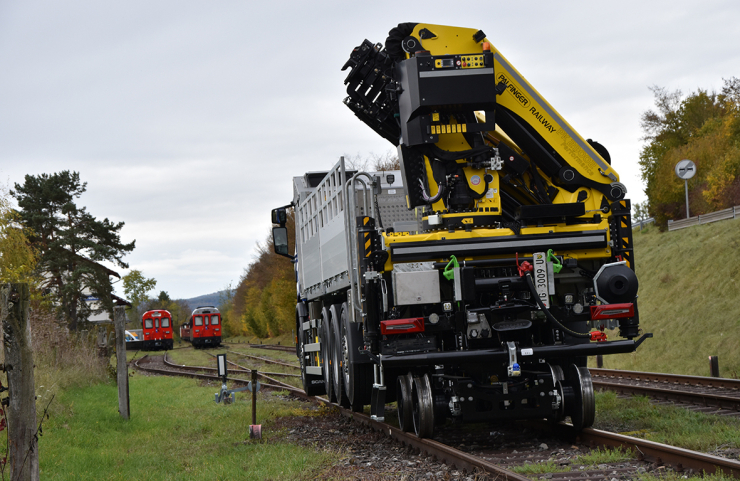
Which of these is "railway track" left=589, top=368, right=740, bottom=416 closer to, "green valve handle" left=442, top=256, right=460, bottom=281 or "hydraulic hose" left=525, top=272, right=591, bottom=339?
"hydraulic hose" left=525, top=272, right=591, bottom=339

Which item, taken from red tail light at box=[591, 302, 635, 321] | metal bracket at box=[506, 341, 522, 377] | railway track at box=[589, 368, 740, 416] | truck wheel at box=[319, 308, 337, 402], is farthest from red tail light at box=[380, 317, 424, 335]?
railway track at box=[589, 368, 740, 416]

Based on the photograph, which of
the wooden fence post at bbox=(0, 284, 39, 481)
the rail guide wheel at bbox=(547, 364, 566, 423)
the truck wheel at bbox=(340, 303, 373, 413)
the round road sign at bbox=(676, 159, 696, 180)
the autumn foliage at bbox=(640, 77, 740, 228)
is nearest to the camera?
the wooden fence post at bbox=(0, 284, 39, 481)

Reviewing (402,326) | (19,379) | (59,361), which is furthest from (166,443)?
(59,361)

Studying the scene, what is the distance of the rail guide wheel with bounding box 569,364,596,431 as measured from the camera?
748 cm

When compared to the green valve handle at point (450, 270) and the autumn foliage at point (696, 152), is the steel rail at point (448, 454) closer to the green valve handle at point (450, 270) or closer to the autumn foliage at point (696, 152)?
the green valve handle at point (450, 270)

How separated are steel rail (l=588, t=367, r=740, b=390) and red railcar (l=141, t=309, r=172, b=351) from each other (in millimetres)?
43646

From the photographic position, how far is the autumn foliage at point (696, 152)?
34562mm

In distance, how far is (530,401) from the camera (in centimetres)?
764

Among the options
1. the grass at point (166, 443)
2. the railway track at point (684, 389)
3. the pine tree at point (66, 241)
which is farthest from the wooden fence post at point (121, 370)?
the pine tree at point (66, 241)

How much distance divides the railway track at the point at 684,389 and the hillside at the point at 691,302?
80.7 inches

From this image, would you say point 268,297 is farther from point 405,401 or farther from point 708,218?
point 405,401

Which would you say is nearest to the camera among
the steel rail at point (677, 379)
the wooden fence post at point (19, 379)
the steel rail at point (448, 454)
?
the wooden fence post at point (19, 379)

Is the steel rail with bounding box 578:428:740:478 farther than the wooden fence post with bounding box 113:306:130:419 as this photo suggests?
No

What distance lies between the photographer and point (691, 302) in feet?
71.2
